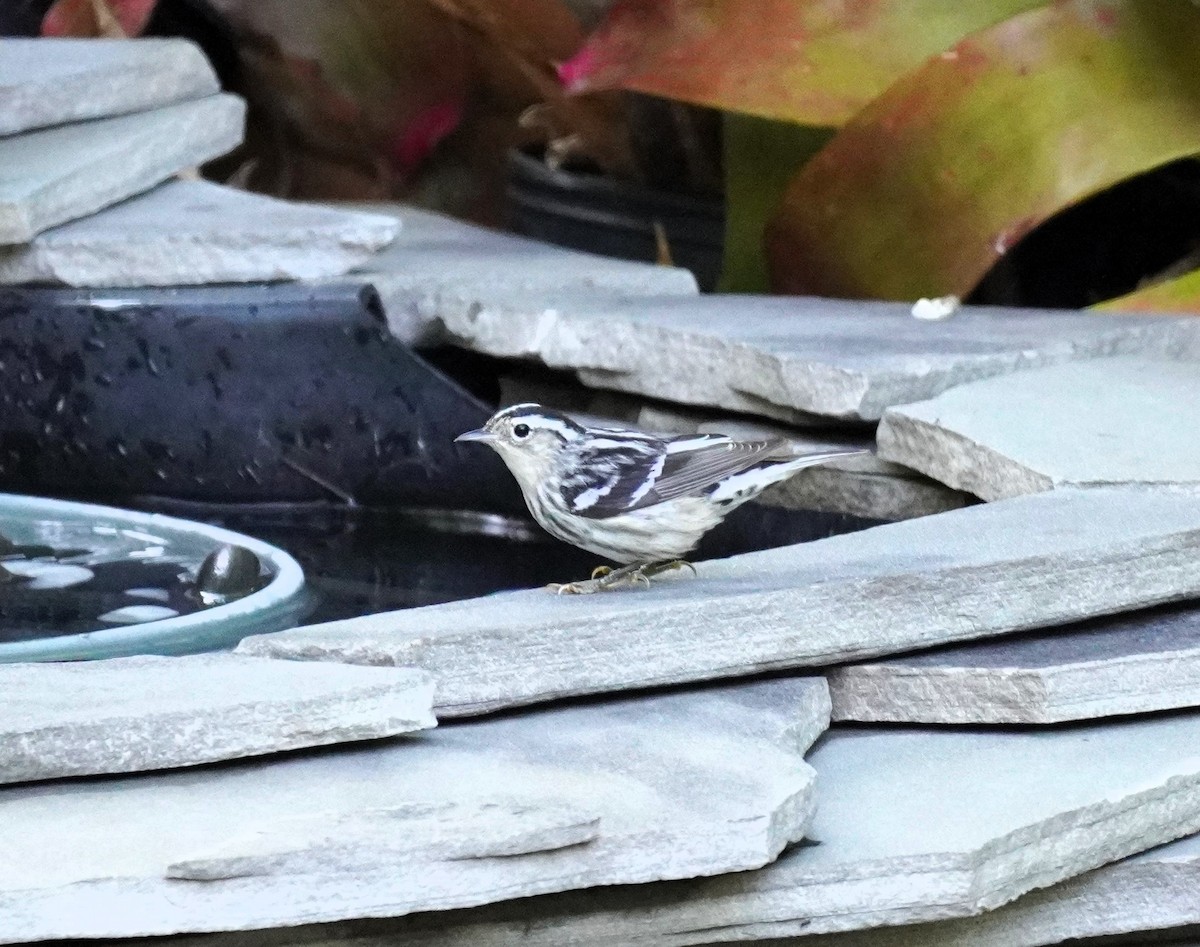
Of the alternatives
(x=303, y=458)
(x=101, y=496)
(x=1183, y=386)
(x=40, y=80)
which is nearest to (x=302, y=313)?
(x=303, y=458)

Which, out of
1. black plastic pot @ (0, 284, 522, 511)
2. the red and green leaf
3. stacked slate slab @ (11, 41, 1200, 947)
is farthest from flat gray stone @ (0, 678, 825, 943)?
the red and green leaf

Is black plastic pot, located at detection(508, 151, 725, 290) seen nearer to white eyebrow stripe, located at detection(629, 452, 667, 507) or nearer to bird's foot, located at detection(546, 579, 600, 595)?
white eyebrow stripe, located at detection(629, 452, 667, 507)

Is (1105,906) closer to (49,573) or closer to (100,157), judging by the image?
(49,573)

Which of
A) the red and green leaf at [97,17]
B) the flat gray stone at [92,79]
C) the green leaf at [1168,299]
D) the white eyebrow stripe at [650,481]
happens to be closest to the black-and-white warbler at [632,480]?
the white eyebrow stripe at [650,481]

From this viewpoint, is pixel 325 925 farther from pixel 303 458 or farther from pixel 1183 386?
pixel 1183 386

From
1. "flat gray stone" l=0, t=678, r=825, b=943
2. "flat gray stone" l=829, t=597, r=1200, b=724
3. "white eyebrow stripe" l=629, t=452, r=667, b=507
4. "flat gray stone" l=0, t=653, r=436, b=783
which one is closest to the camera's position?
"flat gray stone" l=0, t=678, r=825, b=943

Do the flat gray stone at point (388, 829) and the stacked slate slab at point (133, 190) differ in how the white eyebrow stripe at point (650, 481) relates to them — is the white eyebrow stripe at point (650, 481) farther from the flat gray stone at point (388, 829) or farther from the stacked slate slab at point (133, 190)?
the stacked slate slab at point (133, 190)
